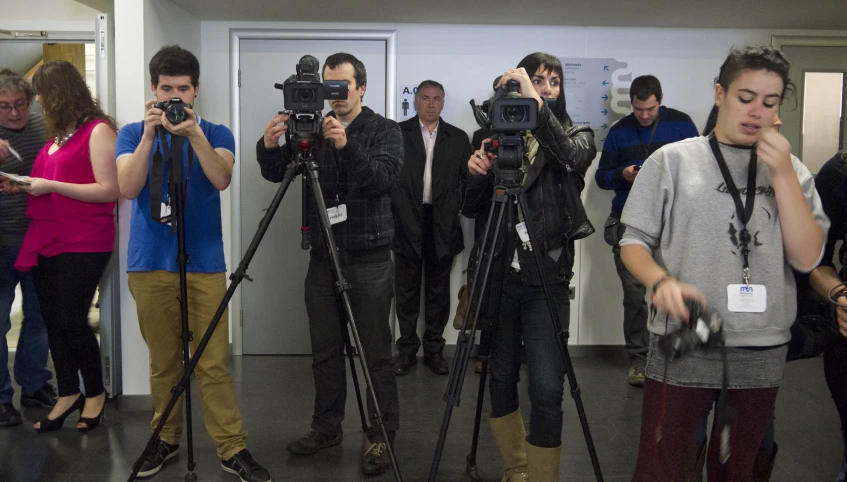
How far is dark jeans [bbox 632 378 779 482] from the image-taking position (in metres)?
1.73

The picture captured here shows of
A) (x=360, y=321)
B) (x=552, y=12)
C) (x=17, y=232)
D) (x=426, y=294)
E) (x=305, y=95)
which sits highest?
(x=552, y=12)

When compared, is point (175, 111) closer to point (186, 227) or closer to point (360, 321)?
point (186, 227)

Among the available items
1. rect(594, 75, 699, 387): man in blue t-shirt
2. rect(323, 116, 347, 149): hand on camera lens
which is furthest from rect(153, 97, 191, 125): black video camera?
rect(594, 75, 699, 387): man in blue t-shirt

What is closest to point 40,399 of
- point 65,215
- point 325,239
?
point 65,215

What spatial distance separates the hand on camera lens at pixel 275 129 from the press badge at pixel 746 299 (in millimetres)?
1623

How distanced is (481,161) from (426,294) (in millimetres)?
2448

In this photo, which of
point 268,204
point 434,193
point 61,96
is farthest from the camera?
point 268,204

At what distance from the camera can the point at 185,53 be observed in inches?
109

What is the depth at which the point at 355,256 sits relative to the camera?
3.05 metres

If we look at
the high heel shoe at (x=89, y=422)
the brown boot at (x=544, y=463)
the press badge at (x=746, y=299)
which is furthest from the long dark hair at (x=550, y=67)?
the high heel shoe at (x=89, y=422)

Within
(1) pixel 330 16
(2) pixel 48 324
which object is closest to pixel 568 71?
(1) pixel 330 16

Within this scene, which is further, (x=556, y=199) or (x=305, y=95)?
(x=305, y=95)

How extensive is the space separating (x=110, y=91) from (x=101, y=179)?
0.74 m

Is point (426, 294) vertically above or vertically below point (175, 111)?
below
